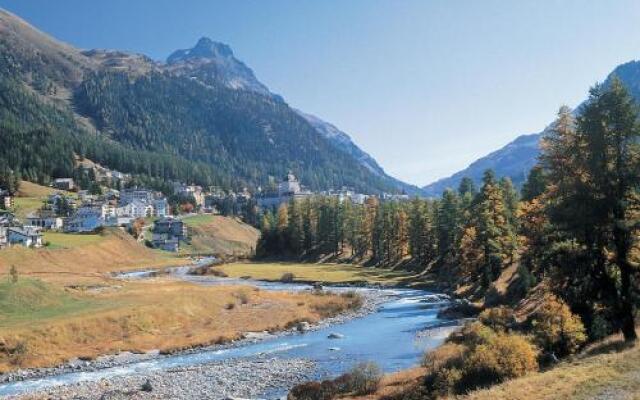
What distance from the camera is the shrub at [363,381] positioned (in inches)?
1532

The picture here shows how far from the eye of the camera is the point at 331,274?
12369cm

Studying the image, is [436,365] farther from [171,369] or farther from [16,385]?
[16,385]

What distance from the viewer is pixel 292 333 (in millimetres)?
68438

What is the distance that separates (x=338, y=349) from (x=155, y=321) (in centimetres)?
2355

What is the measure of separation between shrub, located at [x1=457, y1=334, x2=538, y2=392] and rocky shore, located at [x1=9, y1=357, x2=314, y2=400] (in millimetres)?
14922

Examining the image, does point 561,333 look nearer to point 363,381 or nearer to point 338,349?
point 363,381

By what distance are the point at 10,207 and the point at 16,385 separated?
16135 centimetres

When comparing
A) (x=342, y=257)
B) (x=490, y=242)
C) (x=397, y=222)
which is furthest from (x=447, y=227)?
(x=342, y=257)

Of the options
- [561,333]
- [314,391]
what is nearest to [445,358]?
[561,333]

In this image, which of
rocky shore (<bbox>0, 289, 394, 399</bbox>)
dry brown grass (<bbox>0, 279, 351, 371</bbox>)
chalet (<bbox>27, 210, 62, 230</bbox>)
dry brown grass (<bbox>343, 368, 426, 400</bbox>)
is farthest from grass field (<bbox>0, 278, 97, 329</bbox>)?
chalet (<bbox>27, 210, 62, 230</bbox>)

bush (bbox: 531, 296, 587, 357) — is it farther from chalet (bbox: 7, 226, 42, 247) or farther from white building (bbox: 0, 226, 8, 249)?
chalet (bbox: 7, 226, 42, 247)

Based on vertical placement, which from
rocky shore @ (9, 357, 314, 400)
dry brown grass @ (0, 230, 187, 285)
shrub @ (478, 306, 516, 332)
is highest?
dry brown grass @ (0, 230, 187, 285)

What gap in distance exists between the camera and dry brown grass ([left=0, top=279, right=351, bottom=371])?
186ft

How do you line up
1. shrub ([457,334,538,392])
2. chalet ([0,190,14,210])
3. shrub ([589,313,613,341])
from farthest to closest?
chalet ([0,190,14,210]), shrub ([589,313,613,341]), shrub ([457,334,538,392])
